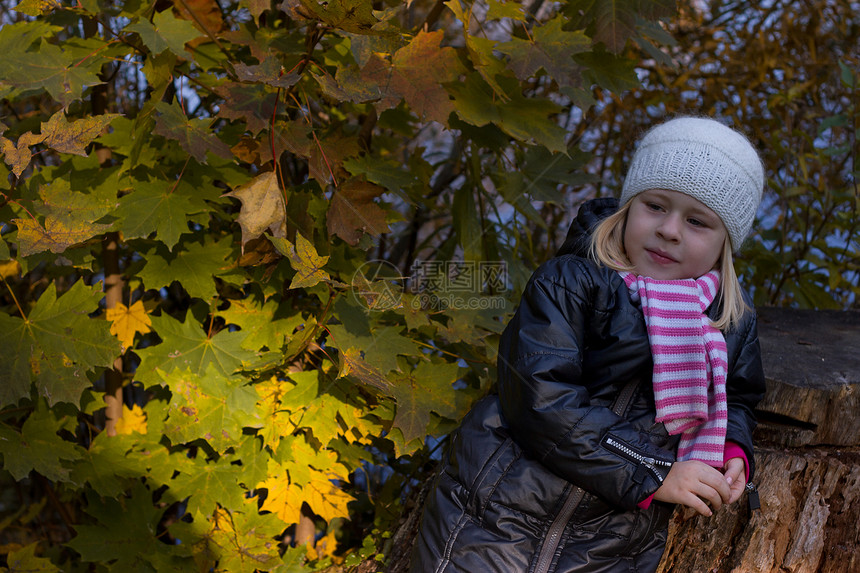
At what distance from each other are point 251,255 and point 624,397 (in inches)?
34.7

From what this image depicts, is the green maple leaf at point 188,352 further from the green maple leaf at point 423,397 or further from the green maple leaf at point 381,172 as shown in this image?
the green maple leaf at point 381,172

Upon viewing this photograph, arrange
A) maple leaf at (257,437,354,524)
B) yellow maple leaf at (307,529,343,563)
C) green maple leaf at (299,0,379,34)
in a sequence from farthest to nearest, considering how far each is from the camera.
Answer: yellow maple leaf at (307,529,343,563), maple leaf at (257,437,354,524), green maple leaf at (299,0,379,34)

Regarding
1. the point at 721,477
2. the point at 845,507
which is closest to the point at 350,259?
the point at 721,477

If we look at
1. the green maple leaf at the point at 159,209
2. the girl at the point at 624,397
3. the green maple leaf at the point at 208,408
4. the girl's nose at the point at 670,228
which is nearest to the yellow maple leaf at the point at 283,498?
the green maple leaf at the point at 208,408

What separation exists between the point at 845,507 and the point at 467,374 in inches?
39.0

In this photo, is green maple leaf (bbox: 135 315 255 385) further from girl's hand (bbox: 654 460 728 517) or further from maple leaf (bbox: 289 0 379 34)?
girl's hand (bbox: 654 460 728 517)

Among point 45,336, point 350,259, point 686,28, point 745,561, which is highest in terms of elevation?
point 686,28

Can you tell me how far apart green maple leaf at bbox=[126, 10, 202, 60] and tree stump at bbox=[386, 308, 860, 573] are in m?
1.37

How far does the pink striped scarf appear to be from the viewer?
4.99 ft

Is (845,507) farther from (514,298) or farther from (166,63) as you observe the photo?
(166,63)

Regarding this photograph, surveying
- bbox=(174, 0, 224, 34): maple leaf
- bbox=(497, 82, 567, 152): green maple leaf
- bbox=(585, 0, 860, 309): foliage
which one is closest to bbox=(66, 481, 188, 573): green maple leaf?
bbox=(174, 0, 224, 34): maple leaf

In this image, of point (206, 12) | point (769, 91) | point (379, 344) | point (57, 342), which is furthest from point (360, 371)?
point (769, 91)

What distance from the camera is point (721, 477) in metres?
1.46

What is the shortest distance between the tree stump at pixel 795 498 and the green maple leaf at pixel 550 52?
946mm
